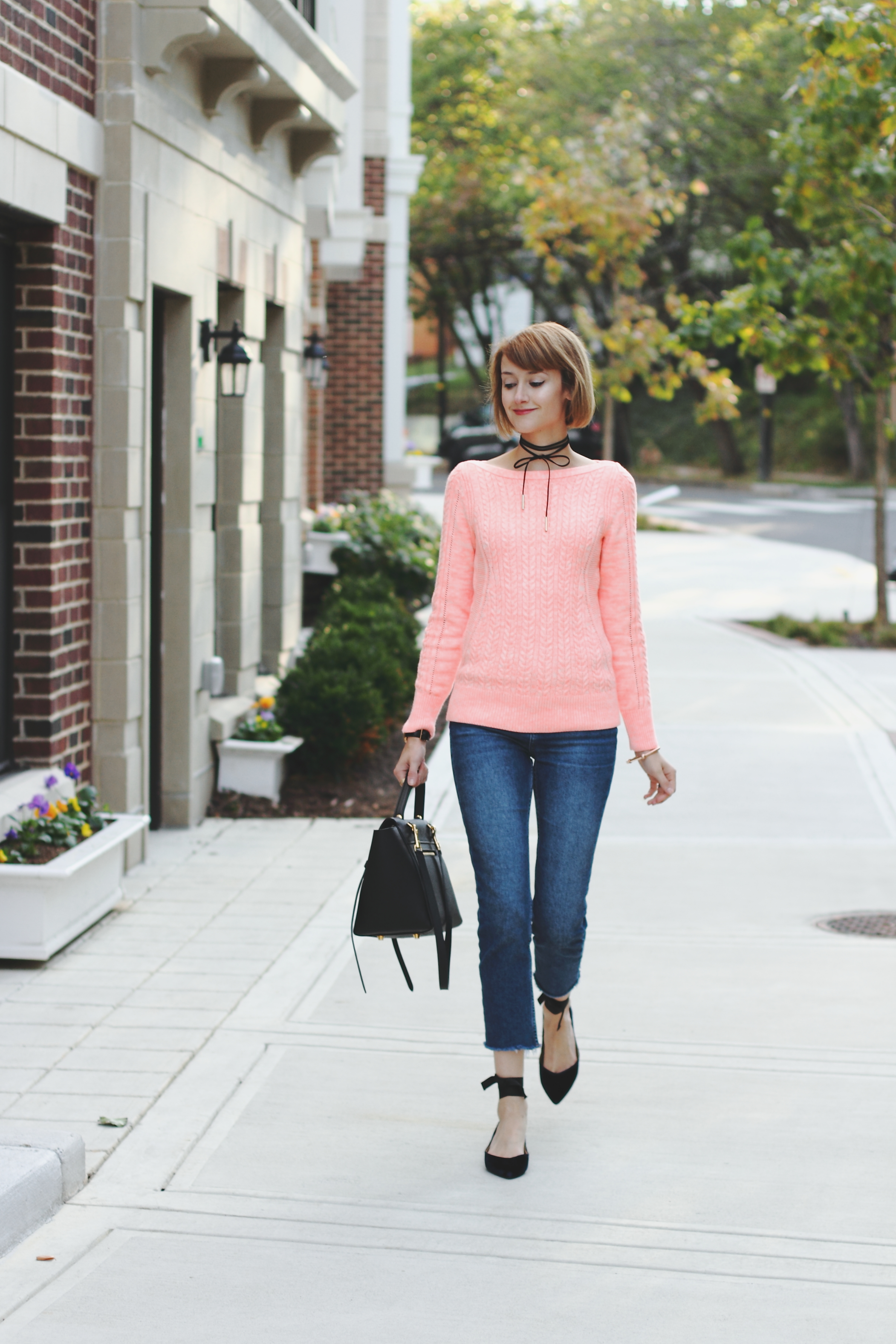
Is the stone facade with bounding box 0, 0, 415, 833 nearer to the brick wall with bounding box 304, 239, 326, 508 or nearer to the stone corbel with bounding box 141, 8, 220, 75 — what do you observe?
the stone corbel with bounding box 141, 8, 220, 75

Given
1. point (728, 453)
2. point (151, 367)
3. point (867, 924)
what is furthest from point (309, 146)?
point (728, 453)

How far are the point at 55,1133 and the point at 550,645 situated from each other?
68.1 inches

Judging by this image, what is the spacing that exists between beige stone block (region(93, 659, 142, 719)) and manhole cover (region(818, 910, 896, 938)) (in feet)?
10.2

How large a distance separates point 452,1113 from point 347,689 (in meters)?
4.55

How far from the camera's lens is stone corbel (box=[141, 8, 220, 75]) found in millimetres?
7145

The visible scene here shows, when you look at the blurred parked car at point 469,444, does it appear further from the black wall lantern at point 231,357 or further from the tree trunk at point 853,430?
the black wall lantern at point 231,357

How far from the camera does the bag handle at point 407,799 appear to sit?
4059mm

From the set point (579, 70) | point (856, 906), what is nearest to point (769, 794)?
point (856, 906)

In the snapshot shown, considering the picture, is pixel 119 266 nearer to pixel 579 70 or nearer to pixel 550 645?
pixel 550 645

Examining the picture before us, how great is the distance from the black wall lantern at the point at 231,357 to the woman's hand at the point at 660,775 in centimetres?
490

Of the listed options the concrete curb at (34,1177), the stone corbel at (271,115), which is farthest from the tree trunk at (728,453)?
the concrete curb at (34,1177)

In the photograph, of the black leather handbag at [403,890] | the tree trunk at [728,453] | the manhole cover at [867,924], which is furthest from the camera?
the tree trunk at [728,453]

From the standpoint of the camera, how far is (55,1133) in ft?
13.5

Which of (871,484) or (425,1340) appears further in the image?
(871,484)
